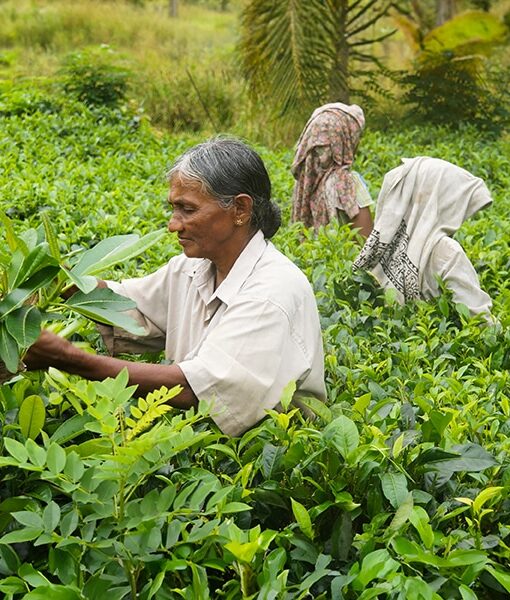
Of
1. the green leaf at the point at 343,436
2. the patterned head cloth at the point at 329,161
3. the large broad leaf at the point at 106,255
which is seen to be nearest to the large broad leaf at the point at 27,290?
the large broad leaf at the point at 106,255

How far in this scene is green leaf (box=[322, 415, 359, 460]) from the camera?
215cm

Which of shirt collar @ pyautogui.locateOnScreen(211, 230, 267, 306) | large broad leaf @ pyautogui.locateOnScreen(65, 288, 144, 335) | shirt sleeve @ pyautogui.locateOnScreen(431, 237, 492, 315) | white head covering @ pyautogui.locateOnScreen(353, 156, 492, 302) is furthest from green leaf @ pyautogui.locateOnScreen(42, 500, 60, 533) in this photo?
white head covering @ pyautogui.locateOnScreen(353, 156, 492, 302)

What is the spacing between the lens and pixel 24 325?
2041mm

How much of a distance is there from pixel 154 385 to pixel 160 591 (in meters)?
0.69

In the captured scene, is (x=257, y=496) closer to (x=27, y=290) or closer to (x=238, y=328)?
(x=238, y=328)

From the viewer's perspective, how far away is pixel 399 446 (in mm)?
2211

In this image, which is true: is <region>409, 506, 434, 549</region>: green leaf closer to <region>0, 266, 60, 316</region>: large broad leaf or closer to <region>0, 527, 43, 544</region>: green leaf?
<region>0, 527, 43, 544</region>: green leaf

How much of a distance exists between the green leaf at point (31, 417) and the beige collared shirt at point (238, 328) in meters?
0.39

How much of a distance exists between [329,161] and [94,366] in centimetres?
347

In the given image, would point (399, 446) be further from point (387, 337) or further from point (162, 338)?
point (387, 337)

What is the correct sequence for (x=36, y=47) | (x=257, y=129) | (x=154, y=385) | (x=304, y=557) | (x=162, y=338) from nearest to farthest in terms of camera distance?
(x=304, y=557) < (x=154, y=385) < (x=162, y=338) < (x=257, y=129) < (x=36, y=47)

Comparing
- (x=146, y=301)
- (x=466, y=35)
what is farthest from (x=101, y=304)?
(x=466, y=35)

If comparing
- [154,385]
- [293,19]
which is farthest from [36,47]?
[154,385]

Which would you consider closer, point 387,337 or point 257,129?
point 387,337
